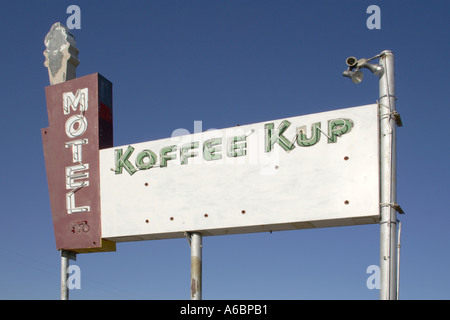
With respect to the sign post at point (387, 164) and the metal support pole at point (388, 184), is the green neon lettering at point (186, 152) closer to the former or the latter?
the sign post at point (387, 164)

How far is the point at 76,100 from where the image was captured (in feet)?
66.1

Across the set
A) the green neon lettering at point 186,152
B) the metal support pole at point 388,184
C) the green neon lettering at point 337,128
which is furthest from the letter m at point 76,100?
the metal support pole at point 388,184

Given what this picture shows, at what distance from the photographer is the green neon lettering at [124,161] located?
1875 cm

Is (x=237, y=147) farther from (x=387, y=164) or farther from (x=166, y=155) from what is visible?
(x=387, y=164)

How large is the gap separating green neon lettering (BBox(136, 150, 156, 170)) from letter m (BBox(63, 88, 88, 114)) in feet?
9.21

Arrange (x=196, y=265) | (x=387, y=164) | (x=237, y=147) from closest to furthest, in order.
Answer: (x=387, y=164)
(x=237, y=147)
(x=196, y=265)

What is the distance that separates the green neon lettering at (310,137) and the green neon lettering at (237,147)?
5.35ft

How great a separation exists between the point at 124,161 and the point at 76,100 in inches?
117

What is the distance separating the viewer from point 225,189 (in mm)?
17094

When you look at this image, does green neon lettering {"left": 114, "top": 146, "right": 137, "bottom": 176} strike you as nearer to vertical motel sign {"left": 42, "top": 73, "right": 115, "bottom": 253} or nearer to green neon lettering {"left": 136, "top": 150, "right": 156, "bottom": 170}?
green neon lettering {"left": 136, "top": 150, "right": 156, "bottom": 170}

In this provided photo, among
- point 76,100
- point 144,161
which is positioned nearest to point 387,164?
point 144,161

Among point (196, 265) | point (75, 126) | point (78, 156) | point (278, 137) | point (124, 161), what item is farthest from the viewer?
point (75, 126)

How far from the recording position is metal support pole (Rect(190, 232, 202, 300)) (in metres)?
17.0
